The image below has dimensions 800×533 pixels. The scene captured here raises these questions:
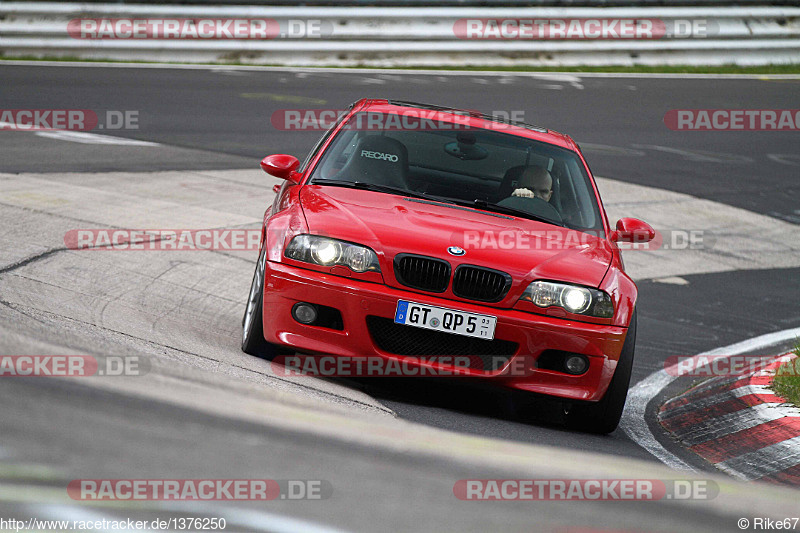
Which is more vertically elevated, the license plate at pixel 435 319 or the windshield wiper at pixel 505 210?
the windshield wiper at pixel 505 210

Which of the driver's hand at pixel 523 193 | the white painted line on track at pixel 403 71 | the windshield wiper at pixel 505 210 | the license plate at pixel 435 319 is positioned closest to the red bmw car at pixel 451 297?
the license plate at pixel 435 319

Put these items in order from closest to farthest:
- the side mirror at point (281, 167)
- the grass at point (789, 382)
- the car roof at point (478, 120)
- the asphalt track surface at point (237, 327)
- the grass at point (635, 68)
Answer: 1. the asphalt track surface at point (237, 327)
2. the grass at point (789, 382)
3. the side mirror at point (281, 167)
4. the car roof at point (478, 120)
5. the grass at point (635, 68)

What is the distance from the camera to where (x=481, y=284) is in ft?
15.5

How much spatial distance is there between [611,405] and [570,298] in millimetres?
611

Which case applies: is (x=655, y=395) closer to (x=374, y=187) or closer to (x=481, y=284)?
(x=481, y=284)

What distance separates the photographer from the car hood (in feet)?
15.6

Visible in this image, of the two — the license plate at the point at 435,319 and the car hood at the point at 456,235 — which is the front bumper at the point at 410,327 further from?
the car hood at the point at 456,235

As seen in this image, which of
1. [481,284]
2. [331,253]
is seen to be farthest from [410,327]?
[331,253]

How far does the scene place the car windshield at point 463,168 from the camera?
5.75 m

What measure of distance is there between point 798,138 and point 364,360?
16884 mm

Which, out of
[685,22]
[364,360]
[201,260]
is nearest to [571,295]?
[364,360]

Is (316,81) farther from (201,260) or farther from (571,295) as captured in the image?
(571,295)

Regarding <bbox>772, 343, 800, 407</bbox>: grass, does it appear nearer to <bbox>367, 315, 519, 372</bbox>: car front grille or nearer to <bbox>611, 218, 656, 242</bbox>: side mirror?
<bbox>611, 218, 656, 242</bbox>: side mirror

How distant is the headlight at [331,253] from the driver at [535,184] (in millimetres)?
1508
